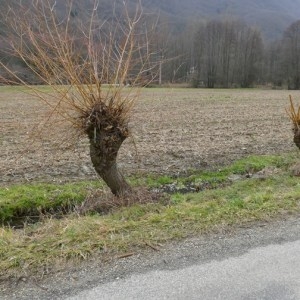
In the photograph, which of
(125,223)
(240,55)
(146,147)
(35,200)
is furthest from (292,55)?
(125,223)

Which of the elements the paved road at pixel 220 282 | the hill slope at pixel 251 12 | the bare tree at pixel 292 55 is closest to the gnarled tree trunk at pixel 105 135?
the paved road at pixel 220 282

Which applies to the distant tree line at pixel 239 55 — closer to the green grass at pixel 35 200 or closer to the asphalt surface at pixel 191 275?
the green grass at pixel 35 200

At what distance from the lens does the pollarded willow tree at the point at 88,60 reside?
13.6 ft

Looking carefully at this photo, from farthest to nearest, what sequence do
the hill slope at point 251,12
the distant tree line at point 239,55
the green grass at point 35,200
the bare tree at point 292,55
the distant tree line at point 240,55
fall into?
the hill slope at point 251,12 → the distant tree line at point 240,55 → the distant tree line at point 239,55 → the bare tree at point 292,55 → the green grass at point 35,200

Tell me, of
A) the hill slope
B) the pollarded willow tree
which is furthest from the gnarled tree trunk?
the hill slope

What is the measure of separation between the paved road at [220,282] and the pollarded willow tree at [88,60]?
8.50ft

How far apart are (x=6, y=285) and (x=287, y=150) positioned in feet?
26.9

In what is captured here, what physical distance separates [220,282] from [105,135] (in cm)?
287

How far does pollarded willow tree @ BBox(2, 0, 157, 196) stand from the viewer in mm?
4133

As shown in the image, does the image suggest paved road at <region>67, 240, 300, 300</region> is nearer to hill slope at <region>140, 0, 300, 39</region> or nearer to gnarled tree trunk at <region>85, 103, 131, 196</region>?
gnarled tree trunk at <region>85, 103, 131, 196</region>

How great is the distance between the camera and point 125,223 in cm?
396

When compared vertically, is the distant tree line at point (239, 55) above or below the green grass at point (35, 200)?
above

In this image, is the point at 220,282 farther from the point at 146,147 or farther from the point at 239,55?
the point at 239,55

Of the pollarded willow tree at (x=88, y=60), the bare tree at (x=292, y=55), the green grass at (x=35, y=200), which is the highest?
the bare tree at (x=292, y=55)
